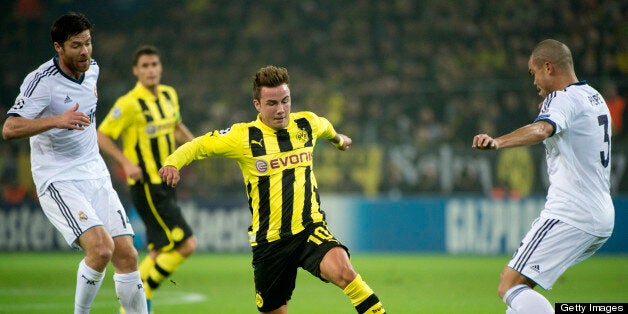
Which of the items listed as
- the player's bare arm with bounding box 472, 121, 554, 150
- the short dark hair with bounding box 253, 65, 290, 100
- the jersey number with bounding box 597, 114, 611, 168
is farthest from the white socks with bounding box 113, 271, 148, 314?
the jersey number with bounding box 597, 114, 611, 168

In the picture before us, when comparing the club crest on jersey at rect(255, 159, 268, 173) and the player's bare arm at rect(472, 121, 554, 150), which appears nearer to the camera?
the player's bare arm at rect(472, 121, 554, 150)

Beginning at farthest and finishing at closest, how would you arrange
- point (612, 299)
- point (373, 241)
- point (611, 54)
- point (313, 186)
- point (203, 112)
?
1. point (611, 54)
2. point (203, 112)
3. point (373, 241)
4. point (612, 299)
5. point (313, 186)

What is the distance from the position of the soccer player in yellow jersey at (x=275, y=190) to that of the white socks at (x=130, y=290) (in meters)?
1.05

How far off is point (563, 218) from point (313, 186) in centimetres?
180

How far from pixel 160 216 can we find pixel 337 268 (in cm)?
356

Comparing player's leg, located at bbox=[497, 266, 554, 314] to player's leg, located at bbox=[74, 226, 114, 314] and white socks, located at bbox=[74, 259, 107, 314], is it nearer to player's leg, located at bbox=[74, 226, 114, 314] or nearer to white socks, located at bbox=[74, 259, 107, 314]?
player's leg, located at bbox=[74, 226, 114, 314]

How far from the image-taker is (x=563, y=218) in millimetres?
5824

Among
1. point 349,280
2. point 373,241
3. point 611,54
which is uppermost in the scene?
point 611,54

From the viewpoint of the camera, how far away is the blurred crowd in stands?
15.8 meters

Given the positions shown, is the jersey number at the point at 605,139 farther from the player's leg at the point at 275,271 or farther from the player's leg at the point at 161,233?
the player's leg at the point at 161,233

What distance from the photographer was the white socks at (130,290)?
21.8 ft

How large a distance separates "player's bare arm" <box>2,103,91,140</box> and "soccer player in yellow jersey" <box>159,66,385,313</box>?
72 centimetres

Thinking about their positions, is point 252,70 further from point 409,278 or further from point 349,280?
point 349,280

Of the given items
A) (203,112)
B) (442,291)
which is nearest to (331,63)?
(203,112)
